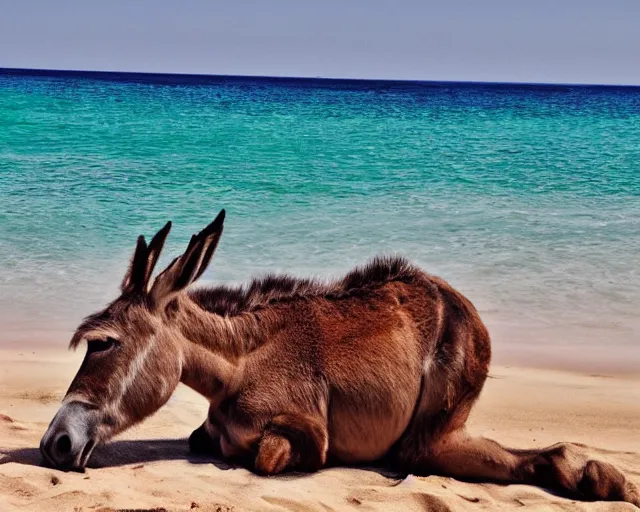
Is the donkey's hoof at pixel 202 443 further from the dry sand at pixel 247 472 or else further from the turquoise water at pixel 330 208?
the turquoise water at pixel 330 208

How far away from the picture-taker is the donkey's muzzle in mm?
4512

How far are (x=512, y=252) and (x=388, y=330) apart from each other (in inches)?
314

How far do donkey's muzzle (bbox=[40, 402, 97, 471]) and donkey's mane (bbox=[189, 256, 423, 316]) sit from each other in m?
0.90

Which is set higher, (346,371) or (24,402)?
(346,371)

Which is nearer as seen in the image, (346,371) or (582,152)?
(346,371)

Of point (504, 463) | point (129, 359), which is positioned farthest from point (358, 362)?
point (129, 359)

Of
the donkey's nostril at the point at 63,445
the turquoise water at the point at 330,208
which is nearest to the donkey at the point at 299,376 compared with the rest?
the donkey's nostril at the point at 63,445

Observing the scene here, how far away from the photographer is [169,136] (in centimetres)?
2875

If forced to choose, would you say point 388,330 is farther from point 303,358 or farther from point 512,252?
point 512,252

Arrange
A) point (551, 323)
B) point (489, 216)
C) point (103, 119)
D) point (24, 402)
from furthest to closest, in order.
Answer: point (103, 119)
point (489, 216)
point (551, 323)
point (24, 402)

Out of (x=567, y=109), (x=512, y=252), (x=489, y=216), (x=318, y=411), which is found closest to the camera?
(x=318, y=411)

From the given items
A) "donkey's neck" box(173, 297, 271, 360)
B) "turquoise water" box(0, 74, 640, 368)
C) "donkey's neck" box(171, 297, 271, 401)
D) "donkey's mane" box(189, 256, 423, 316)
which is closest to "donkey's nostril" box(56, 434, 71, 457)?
"donkey's neck" box(171, 297, 271, 401)

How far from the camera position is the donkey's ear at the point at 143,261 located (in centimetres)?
461

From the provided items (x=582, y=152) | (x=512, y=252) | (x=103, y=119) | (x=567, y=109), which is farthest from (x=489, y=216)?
(x=567, y=109)
